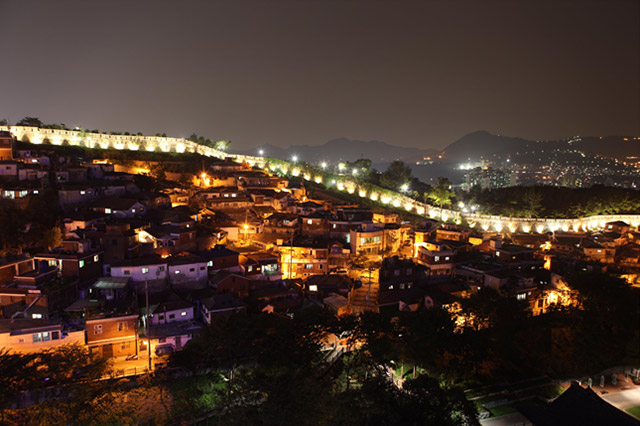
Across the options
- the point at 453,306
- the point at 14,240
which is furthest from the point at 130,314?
the point at 453,306

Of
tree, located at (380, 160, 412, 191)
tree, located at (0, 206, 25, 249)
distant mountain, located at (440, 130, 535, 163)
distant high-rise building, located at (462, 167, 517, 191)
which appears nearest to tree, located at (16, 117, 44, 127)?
tree, located at (0, 206, 25, 249)

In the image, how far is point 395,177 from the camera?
4088cm

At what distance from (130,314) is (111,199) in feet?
30.0

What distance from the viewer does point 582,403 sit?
7.72 m

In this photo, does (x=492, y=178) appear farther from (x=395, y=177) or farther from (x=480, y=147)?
(x=480, y=147)

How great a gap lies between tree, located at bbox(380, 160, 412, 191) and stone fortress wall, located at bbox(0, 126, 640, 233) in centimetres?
469

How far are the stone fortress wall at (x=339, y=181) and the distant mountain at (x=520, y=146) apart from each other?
77012 millimetres

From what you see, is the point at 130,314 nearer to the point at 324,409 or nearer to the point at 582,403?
the point at 324,409

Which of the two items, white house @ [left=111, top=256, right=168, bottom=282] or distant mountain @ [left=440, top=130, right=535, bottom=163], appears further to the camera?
distant mountain @ [left=440, top=130, right=535, bottom=163]

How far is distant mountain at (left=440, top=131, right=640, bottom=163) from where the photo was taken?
10206cm

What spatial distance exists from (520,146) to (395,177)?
11926cm

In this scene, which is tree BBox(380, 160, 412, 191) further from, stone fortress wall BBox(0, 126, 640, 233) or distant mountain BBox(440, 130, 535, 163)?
distant mountain BBox(440, 130, 535, 163)

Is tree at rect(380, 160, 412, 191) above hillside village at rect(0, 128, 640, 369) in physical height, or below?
above

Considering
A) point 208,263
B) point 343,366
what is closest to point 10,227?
point 208,263
